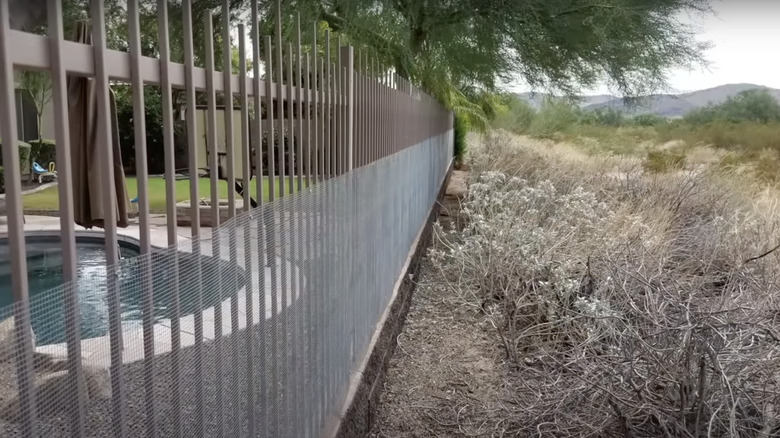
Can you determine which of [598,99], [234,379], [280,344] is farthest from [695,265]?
[598,99]

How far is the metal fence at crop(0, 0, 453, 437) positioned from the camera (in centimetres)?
112

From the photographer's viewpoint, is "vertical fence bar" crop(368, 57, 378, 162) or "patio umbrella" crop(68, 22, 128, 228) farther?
"vertical fence bar" crop(368, 57, 378, 162)

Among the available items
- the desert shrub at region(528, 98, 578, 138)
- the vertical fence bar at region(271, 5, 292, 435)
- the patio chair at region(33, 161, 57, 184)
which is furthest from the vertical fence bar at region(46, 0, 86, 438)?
the desert shrub at region(528, 98, 578, 138)

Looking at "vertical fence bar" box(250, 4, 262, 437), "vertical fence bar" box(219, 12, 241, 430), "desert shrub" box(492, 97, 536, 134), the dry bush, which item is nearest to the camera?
"vertical fence bar" box(219, 12, 241, 430)

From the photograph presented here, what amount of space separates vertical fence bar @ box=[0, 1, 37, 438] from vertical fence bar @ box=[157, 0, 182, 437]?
1.45 ft

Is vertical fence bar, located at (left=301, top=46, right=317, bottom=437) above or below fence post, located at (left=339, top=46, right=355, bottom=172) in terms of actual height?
below

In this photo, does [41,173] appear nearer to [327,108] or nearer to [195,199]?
[327,108]

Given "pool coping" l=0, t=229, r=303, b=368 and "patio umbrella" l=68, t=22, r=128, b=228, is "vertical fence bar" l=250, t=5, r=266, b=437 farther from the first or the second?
"patio umbrella" l=68, t=22, r=128, b=228

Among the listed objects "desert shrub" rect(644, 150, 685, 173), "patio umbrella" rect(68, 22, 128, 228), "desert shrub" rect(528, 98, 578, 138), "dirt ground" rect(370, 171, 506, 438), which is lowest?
"dirt ground" rect(370, 171, 506, 438)

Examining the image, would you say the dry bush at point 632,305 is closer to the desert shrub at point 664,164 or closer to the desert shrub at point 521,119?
the desert shrub at point 664,164

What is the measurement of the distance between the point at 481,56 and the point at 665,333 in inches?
315

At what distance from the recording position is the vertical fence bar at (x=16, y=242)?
101 centimetres

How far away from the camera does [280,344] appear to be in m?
2.26

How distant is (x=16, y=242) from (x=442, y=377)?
3535mm
